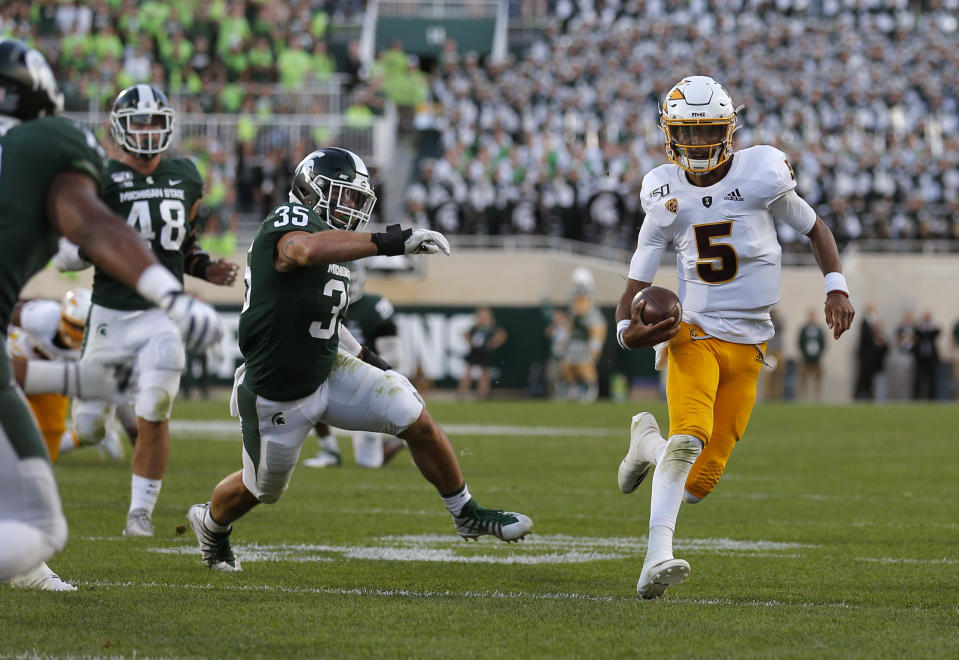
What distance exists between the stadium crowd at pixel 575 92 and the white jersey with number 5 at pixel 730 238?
1654 centimetres

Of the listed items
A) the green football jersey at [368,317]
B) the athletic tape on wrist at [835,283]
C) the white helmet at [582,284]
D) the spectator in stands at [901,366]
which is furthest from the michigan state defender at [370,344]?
the spectator in stands at [901,366]

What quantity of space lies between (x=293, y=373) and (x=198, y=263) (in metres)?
2.01

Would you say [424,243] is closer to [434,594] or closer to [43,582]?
[434,594]

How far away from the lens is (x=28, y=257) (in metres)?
3.67

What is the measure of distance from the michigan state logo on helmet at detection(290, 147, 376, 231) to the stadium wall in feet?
53.7

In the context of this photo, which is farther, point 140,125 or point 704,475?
point 140,125

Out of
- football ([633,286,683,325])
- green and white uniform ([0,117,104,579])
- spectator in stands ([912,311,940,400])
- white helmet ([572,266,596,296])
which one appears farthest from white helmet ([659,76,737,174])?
spectator in stands ([912,311,940,400])

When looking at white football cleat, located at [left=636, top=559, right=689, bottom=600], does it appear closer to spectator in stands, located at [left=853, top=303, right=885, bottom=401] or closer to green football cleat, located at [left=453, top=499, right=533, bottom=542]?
green football cleat, located at [left=453, top=499, right=533, bottom=542]

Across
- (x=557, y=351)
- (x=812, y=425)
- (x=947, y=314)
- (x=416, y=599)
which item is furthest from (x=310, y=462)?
(x=947, y=314)

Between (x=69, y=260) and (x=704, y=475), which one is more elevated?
(x=69, y=260)

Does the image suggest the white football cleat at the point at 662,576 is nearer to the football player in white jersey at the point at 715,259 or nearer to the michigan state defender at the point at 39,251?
the football player in white jersey at the point at 715,259

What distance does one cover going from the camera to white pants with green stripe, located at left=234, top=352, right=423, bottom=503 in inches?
202

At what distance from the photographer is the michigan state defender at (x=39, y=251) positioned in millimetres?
3471

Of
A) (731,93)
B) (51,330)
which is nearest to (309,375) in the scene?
(51,330)
